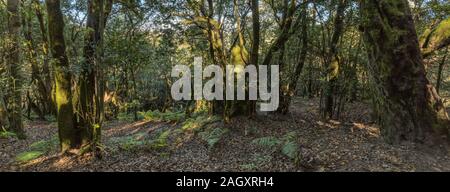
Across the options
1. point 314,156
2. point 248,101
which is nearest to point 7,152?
point 248,101

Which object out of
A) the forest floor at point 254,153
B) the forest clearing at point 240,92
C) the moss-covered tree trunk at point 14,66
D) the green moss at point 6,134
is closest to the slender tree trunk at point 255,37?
the forest clearing at point 240,92

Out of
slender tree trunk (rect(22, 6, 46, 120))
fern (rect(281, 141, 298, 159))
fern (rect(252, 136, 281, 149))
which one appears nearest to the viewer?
fern (rect(281, 141, 298, 159))

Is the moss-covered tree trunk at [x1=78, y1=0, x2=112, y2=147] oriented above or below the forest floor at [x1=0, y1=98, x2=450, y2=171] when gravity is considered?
above

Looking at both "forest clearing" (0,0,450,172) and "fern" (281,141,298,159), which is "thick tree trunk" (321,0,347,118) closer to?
"forest clearing" (0,0,450,172)

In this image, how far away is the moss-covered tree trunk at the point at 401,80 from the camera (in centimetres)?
707

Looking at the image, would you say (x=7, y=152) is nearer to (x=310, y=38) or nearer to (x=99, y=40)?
(x=99, y=40)

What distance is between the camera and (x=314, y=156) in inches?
269

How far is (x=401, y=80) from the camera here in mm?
7234

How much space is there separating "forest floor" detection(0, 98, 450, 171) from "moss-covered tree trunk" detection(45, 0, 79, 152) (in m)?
0.52

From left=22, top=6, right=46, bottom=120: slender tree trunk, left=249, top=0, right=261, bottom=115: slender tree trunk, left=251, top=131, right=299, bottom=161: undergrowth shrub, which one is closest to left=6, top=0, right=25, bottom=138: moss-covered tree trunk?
left=22, top=6, right=46, bottom=120: slender tree trunk

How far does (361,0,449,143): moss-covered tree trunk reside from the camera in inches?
279

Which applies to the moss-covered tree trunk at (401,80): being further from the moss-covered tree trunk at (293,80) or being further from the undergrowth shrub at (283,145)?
the moss-covered tree trunk at (293,80)

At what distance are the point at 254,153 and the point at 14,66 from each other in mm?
8604

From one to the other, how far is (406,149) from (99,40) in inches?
274
